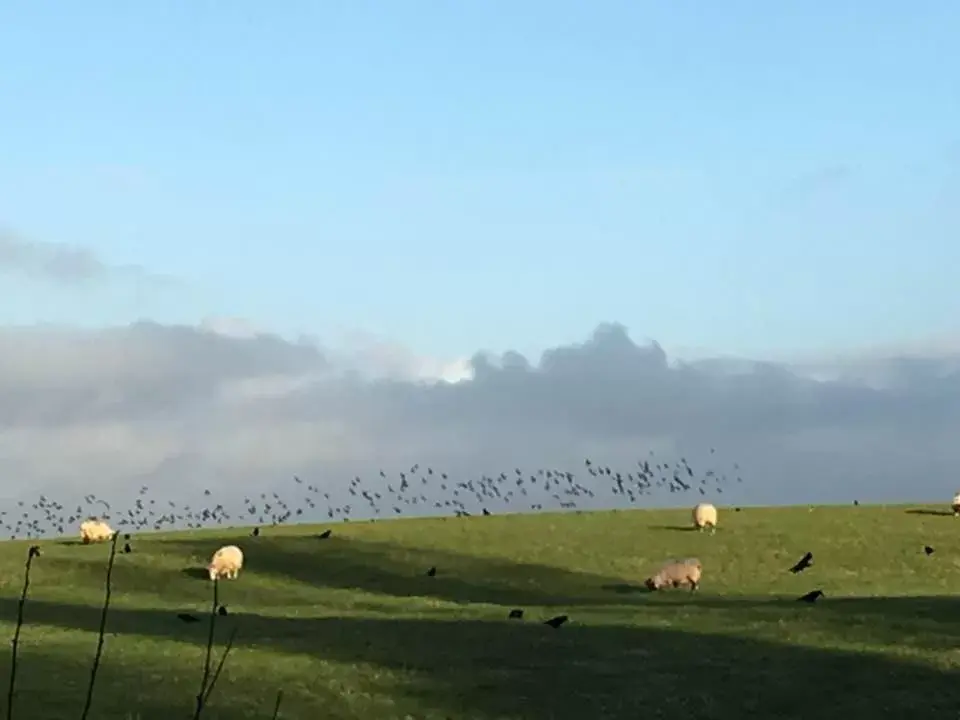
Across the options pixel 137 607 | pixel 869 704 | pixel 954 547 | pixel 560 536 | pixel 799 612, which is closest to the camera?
pixel 869 704

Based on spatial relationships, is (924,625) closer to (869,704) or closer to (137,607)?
(869,704)

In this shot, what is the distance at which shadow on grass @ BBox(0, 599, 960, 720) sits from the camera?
16.0m

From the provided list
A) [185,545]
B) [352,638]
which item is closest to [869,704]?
[352,638]

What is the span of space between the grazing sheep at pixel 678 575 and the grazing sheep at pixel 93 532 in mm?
18159

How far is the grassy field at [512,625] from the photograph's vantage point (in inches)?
650

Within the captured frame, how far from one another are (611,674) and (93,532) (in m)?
25.9

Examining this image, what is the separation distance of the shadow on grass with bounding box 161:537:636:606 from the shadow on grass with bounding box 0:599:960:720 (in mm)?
8027

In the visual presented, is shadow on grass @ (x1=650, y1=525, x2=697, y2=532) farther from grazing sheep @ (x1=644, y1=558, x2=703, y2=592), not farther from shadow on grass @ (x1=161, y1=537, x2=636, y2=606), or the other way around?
grazing sheep @ (x1=644, y1=558, x2=703, y2=592)

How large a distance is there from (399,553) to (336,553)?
1.74 m

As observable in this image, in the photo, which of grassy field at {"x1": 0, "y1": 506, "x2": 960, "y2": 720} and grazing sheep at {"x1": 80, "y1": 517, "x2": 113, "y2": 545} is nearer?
grassy field at {"x1": 0, "y1": 506, "x2": 960, "y2": 720}

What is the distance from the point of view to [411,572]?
33.1 m

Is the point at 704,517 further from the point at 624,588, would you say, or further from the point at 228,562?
the point at 228,562

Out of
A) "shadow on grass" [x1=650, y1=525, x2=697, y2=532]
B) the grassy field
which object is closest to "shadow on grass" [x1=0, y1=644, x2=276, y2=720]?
the grassy field

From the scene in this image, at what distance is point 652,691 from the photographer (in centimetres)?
1672
